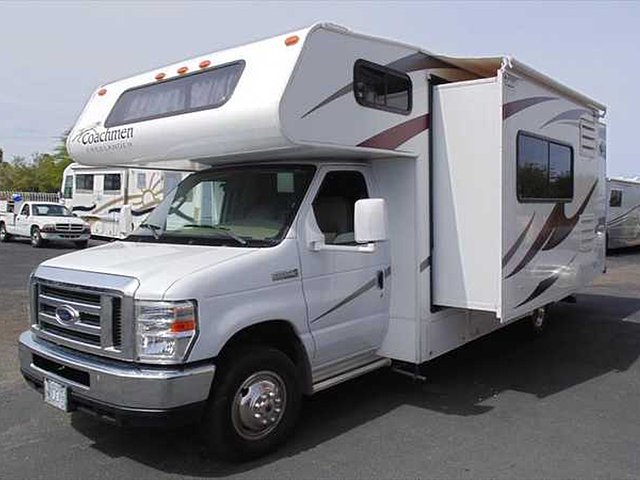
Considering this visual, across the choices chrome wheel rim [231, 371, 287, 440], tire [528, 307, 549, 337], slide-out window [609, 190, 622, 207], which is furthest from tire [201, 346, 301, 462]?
slide-out window [609, 190, 622, 207]

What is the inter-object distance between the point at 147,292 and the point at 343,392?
2539 millimetres

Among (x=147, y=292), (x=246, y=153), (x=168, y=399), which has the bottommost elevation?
(x=168, y=399)

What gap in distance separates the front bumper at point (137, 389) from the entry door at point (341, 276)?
3.54 feet

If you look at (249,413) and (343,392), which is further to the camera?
(343,392)

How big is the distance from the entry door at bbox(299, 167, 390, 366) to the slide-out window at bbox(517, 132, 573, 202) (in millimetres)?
1503

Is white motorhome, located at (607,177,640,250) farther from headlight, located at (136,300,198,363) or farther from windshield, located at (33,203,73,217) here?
headlight, located at (136,300,198,363)

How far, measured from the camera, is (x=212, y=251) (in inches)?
173

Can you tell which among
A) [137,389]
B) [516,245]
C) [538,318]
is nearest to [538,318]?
[538,318]

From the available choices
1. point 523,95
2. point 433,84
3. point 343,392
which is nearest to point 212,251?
point 343,392

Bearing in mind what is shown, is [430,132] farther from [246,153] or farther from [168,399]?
[168,399]

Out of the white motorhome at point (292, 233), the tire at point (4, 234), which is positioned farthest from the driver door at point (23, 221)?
the white motorhome at point (292, 233)

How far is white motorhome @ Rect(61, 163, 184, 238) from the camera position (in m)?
19.7

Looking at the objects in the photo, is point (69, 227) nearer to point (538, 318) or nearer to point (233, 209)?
point (538, 318)

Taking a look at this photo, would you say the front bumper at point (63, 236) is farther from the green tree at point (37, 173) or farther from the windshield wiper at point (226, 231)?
the green tree at point (37, 173)
